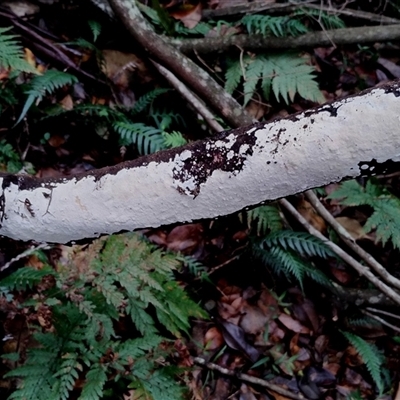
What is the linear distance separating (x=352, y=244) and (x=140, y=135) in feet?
5.15

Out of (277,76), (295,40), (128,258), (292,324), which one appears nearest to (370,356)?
(292,324)

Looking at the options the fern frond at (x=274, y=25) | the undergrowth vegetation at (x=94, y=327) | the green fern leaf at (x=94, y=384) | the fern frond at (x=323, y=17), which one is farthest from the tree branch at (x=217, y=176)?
the fern frond at (x=323, y=17)

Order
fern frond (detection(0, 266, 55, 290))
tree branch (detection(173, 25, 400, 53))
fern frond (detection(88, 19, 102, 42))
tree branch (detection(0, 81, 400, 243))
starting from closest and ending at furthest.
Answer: tree branch (detection(0, 81, 400, 243))
fern frond (detection(0, 266, 55, 290))
fern frond (detection(88, 19, 102, 42))
tree branch (detection(173, 25, 400, 53))

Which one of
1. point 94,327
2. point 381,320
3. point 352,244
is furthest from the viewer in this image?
point 381,320

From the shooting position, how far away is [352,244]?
10.7 ft

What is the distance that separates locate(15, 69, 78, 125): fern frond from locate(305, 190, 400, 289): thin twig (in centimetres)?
176

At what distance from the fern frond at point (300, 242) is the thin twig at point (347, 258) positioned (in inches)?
2.3

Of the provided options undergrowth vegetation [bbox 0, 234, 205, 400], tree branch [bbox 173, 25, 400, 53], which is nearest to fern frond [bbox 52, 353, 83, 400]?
undergrowth vegetation [bbox 0, 234, 205, 400]

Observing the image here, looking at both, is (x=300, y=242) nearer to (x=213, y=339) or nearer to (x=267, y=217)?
(x=267, y=217)

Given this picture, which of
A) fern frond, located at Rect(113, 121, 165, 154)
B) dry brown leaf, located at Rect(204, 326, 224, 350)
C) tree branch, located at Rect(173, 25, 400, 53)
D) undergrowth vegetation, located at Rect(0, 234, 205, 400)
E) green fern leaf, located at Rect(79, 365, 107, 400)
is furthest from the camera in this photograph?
tree branch, located at Rect(173, 25, 400, 53)

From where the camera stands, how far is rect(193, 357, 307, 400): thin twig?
3.03 metres

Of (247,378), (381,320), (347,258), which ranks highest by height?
(347,258)

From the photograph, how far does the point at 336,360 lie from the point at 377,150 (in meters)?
2.50

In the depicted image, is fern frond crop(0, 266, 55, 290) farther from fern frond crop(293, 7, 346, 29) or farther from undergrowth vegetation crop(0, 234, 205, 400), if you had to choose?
fern frond crop(293, 7, 346, 29)
